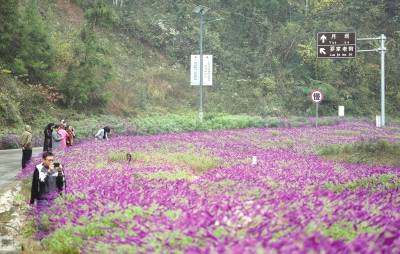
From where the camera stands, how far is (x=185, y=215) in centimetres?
728

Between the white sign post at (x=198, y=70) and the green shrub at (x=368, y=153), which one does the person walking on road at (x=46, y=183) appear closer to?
the green shrub at (x=368, y=153)

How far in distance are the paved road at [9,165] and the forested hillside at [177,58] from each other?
6.72 metres

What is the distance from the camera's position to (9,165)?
2189cm

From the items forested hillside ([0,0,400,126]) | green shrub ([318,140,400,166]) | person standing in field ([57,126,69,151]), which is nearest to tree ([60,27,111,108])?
forested hillside ([0,0,400,126])

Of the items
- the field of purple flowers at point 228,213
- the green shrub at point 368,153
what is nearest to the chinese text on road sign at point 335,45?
the green shrub at point 368,153

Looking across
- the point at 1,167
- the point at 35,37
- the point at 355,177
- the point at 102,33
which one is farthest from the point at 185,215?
the point at 102,33

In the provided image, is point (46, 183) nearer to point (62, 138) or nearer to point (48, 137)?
point (48, 137)

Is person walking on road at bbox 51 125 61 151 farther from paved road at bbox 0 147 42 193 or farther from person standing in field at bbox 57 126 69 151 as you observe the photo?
paved road at bbox 0 147 42 193

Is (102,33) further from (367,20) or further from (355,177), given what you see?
(355,177)

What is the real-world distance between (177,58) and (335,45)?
A: 73.7 feet

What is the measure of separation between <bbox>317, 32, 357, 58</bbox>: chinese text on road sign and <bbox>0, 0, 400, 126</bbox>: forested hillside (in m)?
14.1

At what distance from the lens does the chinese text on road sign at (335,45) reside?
39188mm

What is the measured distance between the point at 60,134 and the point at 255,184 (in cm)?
1294

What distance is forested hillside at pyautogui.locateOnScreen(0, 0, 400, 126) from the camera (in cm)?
3816
